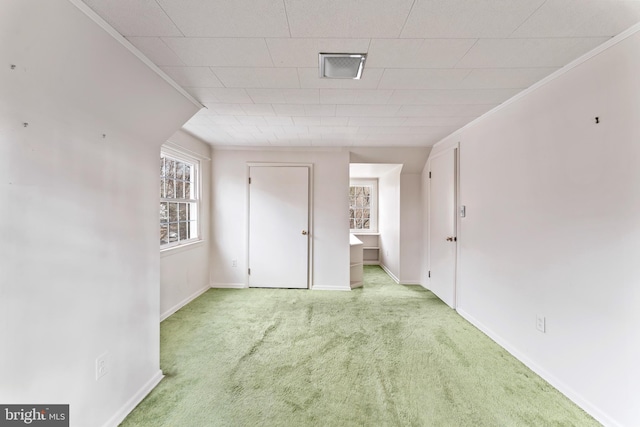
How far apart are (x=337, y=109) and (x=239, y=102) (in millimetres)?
914

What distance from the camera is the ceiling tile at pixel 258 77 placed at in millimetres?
1785

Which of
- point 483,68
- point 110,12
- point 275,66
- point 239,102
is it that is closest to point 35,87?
point 110,12

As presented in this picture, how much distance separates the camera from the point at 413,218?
4.35m

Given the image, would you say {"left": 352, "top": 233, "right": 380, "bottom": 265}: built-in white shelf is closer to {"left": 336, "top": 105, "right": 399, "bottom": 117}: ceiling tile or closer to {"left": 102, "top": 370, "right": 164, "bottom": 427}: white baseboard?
{"left": 336, "top": 105, "right": 399, "bottom": 117}: ceiling tile

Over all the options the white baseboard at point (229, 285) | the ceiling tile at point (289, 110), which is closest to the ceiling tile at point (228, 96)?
the ceiling tile at point (289, 110)

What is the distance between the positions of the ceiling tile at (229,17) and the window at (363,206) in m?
4.98

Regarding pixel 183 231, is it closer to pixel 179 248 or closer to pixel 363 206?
pixel 179 248

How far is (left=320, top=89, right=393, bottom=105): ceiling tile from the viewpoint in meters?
2.08

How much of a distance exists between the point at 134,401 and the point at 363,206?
5306mm

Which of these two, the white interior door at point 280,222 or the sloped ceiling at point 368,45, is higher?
the sloped ceiling at point 368,45

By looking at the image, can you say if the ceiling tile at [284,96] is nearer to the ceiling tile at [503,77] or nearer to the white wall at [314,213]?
the ceiling tile at [503,77]

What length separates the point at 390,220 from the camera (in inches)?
198

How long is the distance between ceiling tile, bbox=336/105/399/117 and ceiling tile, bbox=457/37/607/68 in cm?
78

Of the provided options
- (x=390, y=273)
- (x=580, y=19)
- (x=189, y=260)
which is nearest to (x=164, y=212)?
(x=189, y=260)
